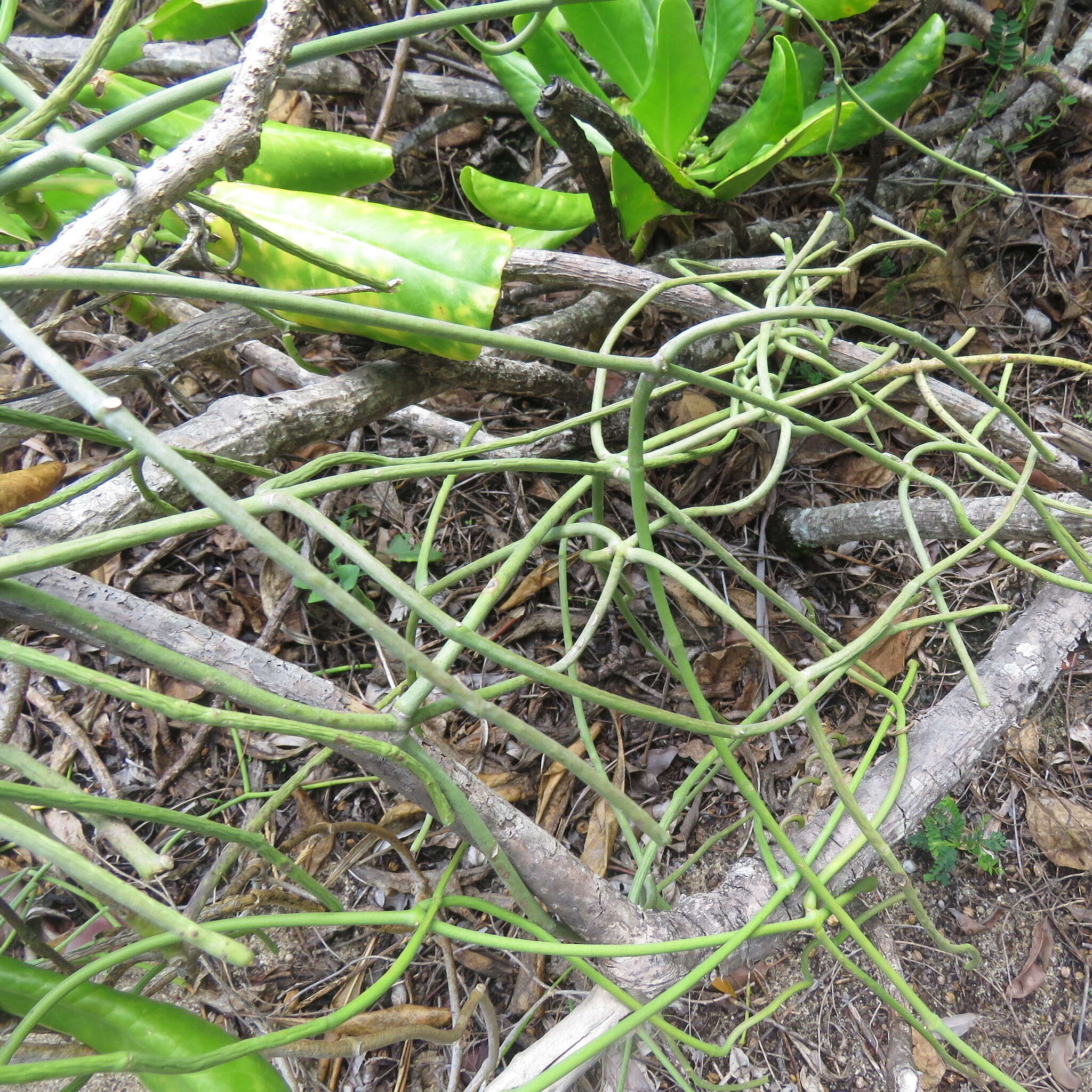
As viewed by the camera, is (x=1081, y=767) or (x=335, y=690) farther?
(x=1081, y=767)

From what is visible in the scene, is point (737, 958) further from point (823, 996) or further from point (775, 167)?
point (775, 167)

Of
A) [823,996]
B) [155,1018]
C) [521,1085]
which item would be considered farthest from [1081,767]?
[155,1018]

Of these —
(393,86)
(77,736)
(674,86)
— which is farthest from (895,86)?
(77,736)

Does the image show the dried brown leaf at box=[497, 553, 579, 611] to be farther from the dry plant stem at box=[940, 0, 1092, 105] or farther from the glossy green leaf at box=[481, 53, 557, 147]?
the dry plant stem at box=[940, 0, 1092, 105]

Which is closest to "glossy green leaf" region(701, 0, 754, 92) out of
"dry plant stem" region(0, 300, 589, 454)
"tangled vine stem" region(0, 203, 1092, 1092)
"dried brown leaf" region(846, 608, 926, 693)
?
"tangled vine stem" region(0, 203, 1092, 1092)

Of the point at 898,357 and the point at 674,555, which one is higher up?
the point at 898,357

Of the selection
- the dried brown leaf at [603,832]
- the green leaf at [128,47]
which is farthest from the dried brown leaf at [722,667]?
the green leaf at [128,47]
